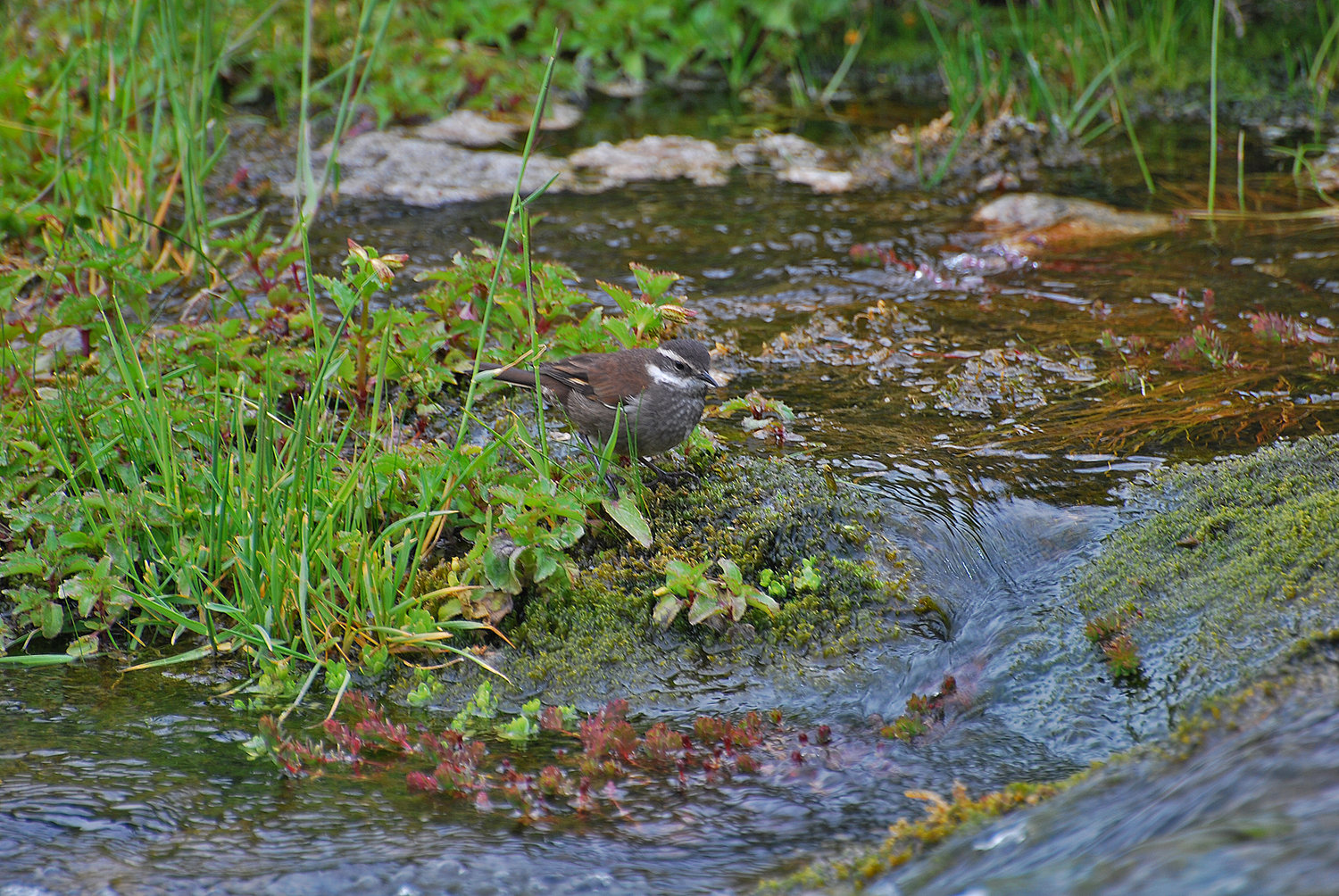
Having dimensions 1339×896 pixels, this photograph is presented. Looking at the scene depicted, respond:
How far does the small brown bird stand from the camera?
484 cm

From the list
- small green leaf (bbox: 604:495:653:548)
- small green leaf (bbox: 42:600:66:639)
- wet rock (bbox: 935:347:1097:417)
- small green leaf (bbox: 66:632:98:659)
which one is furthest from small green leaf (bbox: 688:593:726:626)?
small green leaf (bbox: 42:600:66:639)

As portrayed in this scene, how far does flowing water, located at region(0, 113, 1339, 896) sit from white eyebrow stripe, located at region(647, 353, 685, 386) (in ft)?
1.73

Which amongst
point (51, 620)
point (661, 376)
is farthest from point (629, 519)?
point (51, 620)

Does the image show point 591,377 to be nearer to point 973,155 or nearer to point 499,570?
point 499,570

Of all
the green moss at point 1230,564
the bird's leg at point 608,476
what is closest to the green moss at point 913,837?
the green moss at point 1230,564

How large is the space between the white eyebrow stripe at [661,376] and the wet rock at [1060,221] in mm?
4155

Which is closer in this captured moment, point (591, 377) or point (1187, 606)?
point (1187, 606)

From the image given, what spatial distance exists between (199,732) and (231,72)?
8865mm

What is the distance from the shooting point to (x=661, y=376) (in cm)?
498

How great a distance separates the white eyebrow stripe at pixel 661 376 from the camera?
494cm

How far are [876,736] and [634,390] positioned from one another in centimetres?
196

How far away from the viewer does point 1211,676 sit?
347 cm

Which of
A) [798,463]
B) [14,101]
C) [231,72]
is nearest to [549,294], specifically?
[798,463]

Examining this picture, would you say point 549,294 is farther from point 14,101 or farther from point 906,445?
point 14,101
